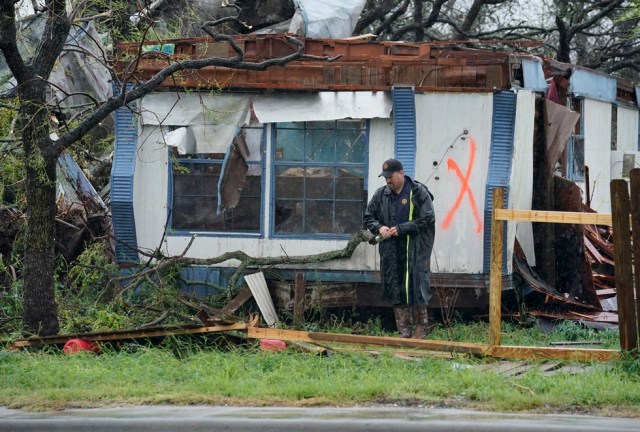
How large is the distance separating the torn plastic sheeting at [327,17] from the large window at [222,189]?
187cm

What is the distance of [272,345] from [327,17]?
5.49 meters

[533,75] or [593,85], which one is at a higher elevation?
[593,85]

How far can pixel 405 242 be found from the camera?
10.4 metres

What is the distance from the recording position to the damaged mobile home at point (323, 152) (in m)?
11.2

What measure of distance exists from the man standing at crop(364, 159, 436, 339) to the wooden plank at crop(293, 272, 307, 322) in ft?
4.02

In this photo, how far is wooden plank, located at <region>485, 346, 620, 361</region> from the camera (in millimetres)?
8156

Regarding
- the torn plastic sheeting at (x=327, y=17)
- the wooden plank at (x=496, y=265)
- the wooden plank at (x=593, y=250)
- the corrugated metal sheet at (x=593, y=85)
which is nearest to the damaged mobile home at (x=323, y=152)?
the torn plastic sheeting at (x=327, y=17)

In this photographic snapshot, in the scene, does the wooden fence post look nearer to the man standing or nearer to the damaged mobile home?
the man standing

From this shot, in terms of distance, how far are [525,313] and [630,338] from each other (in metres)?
3.65

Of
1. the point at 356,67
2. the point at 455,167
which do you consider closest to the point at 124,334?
the point at 356,67

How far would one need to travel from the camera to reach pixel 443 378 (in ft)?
25.6

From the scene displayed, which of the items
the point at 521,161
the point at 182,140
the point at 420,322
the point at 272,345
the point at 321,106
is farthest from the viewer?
the point at 521,161

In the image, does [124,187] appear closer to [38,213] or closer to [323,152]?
[38,213]

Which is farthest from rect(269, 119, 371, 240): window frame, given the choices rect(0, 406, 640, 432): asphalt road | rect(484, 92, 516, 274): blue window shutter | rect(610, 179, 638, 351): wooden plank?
rect(0, 406, 640, 432): asphalt road
